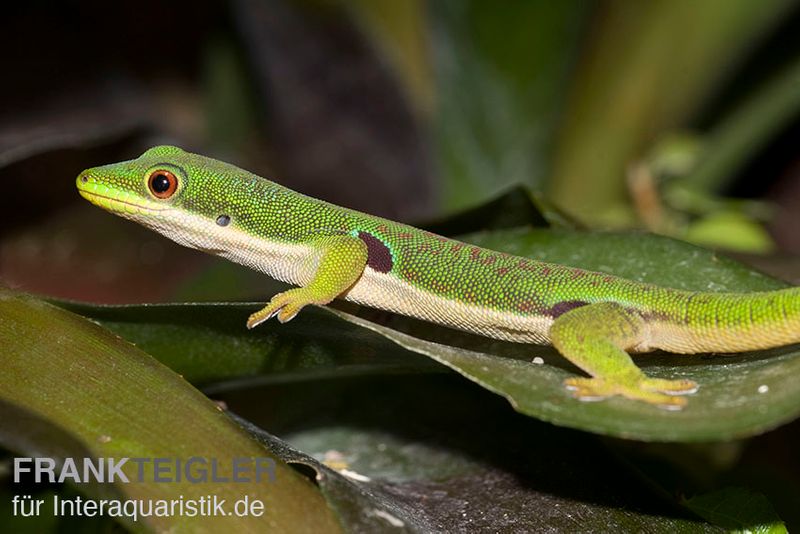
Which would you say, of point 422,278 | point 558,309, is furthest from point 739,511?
point 422,278

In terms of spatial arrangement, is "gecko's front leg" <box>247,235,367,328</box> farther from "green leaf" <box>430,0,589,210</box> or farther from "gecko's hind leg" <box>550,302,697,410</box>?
"green leaf" <box>430,0,589,210</box>

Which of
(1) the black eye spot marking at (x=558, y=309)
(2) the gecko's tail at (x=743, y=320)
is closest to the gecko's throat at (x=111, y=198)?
(1) the black eye spot marking at (x=558, y=309)

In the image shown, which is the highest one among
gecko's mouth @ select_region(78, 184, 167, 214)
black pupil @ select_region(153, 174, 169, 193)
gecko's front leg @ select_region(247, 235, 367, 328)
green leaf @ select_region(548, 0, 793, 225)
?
green leaf @ select_region(548, 0, 793, 225)

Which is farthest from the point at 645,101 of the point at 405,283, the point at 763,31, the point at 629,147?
the point at 405,283

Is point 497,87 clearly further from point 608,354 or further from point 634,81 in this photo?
point 608,354

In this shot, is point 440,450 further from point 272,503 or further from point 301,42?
point 301,42

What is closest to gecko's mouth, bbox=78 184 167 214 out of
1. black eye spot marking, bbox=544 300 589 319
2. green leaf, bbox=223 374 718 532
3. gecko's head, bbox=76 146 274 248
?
gecko's head, bbox=76 146 274 248

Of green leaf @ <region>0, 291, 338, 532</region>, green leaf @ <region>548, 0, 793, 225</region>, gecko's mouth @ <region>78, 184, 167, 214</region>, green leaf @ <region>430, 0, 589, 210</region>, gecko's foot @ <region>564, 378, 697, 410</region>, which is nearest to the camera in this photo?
green leaf @ <region>0, 291, 338, 532</region>

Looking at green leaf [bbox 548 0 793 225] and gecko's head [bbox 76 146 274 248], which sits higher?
green leaf [bbox 548 0 793 225]
